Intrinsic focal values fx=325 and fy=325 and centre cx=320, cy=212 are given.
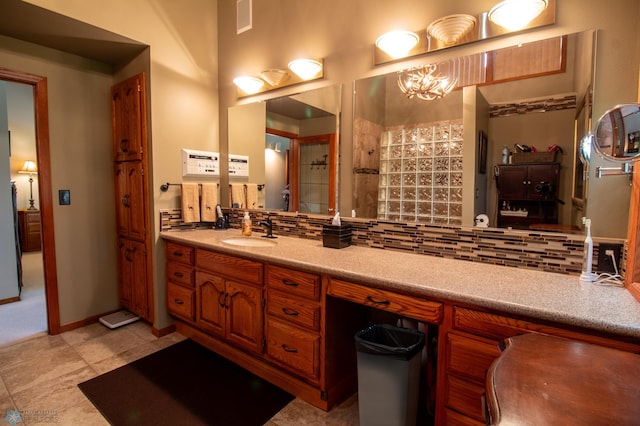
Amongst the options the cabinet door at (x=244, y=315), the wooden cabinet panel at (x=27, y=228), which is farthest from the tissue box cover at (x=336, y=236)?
the wooden cabinet panel at (x=27, y=228)

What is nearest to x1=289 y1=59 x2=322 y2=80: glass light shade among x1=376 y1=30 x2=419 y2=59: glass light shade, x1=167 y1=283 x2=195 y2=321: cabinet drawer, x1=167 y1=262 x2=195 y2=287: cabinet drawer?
x1=376 y1=30 x2=419 y2=59: glass light shade

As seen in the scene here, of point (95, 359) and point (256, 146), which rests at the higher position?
point (256, 146)

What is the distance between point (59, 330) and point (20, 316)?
2.31ft

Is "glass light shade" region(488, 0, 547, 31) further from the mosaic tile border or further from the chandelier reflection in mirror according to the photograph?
the mosaic tile border

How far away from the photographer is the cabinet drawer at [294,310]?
180 cm

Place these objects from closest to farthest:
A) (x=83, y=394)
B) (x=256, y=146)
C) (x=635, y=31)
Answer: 1. (x=635, y=31)
2. (x=83, y=394)
3. (x=256, y=146)

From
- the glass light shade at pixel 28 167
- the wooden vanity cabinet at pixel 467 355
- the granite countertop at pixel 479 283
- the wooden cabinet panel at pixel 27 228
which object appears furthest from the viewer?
the glass light shade at pixel 28 167

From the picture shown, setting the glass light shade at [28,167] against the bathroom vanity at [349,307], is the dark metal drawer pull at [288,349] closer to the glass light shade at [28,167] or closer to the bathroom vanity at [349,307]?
the bathroom vanity at [349,307]

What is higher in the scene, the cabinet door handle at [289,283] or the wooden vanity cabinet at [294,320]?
the cabinet door handle at [289,283]

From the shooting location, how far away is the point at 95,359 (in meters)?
2.42

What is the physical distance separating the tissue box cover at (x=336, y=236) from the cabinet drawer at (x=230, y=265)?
1.62ft

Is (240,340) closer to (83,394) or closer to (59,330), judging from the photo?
(83,394)

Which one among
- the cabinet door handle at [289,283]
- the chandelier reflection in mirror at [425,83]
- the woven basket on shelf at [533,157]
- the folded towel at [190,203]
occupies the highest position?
the chandelier reflection in mirror at [425,83]

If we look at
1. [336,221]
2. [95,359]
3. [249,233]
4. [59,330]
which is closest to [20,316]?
[59,330]
